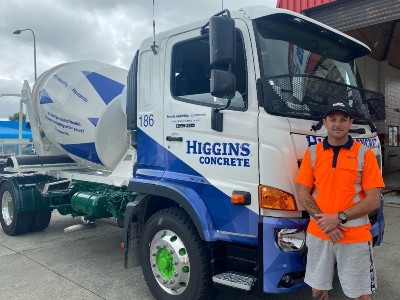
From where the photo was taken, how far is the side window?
3240mm

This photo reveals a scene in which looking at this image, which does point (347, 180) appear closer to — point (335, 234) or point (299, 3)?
point (335, 234)

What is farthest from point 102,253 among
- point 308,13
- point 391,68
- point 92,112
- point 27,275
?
point 391,68

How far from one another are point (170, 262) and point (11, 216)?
14.2 feet

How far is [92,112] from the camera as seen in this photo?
548 centimetres

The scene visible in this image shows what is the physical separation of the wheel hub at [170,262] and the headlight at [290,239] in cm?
90

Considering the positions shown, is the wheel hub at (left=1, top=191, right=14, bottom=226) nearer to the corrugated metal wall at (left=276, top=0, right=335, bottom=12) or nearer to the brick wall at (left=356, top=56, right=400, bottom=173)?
the corrugated metal wall at (left=276, top=0, right=335, bottom=12)

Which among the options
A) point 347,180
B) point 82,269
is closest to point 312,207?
point 347,180

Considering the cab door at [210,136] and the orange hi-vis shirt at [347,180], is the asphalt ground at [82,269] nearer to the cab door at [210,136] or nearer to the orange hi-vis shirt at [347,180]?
the cab door at [210,136]

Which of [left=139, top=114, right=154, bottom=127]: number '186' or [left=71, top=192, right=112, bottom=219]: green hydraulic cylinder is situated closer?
[left=139, top=114, right=154, bottom=127]: number '186'

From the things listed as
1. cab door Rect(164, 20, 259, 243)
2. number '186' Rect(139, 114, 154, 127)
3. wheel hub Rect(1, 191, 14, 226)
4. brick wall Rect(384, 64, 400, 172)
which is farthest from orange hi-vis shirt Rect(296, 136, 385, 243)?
brick wall Rect(384, 64, 400, 172)

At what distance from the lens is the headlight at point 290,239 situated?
117 inches

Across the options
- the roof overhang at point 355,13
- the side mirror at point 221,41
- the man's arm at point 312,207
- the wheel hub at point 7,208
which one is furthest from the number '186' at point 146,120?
the roof overhang at point 355,13

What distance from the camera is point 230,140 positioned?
3254 millimetres

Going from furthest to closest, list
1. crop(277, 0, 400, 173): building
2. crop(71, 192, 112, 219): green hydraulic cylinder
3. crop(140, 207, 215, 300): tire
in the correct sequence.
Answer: crop(277, 0, 400, 173): building
crop(71, 192, 112, 219): green hydraulic cylinder
crop(140, 207, 215, 300): tire
